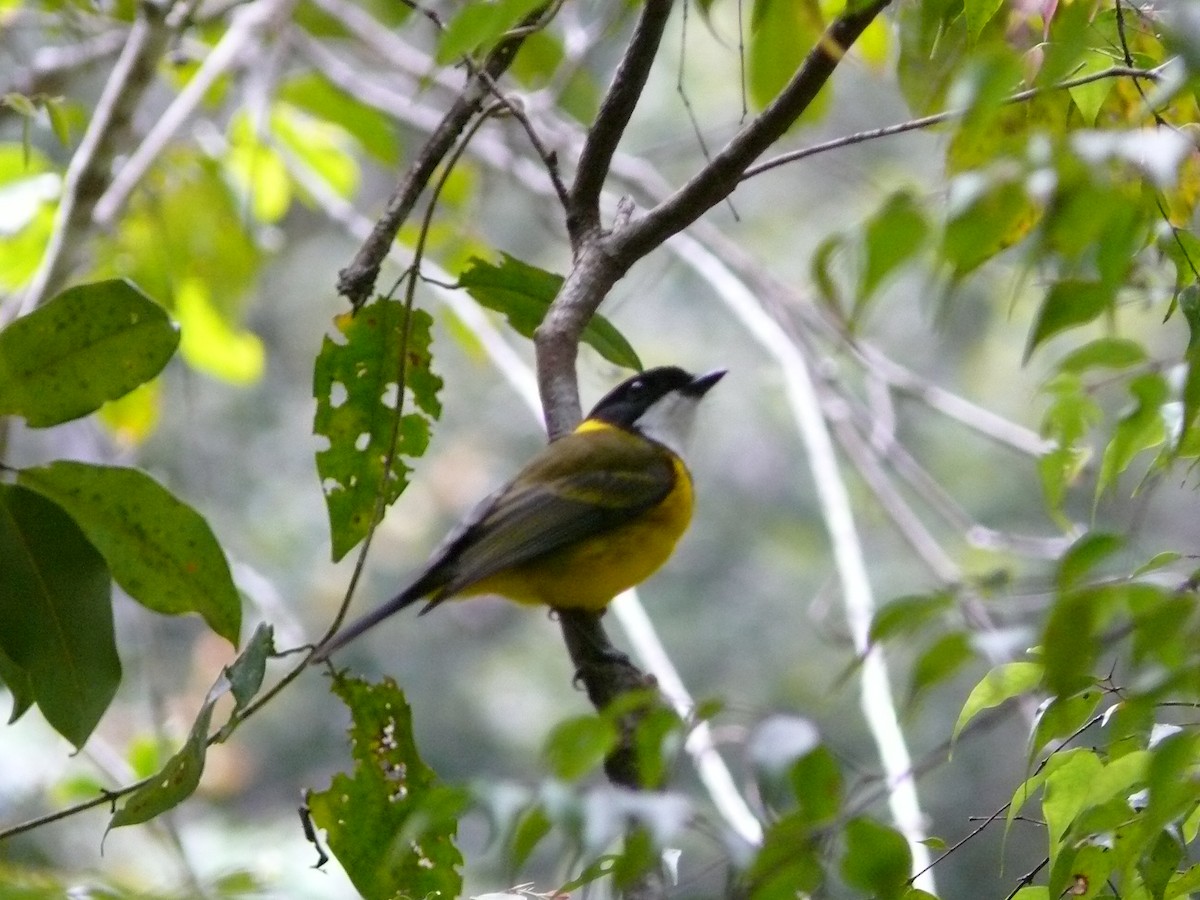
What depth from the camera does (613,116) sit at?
192 cm

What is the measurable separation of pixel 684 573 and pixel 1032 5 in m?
5.31

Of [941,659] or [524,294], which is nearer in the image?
[941,659]

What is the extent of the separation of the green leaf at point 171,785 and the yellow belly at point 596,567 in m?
1.23

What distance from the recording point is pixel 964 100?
34.1 inches

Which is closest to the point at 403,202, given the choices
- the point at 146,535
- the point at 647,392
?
the point at 146,535

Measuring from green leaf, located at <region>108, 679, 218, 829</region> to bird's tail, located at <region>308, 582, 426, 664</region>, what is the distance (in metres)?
0.16

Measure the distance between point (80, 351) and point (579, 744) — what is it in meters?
0.89

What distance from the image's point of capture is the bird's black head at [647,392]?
133 inches

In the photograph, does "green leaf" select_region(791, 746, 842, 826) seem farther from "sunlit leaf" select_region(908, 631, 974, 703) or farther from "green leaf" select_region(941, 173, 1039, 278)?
"green leaf" select_region(941, 173, 1039, 278)

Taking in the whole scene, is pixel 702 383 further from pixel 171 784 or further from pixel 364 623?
pixel 171 784

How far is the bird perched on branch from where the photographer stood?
266 centimetres

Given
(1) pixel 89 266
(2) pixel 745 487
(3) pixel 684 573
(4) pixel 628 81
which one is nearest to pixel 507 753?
(3) pixel 684 573

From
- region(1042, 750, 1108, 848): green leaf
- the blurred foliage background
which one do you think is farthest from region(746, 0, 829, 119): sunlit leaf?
region(1042, 750, 1108, 848): green leaf

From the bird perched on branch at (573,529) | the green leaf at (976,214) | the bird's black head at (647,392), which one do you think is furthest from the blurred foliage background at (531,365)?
the bird perched on branch at (573,529)
